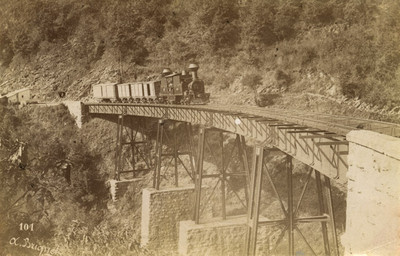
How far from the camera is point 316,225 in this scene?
16109 mm

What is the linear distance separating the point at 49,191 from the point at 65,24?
56.0 ft

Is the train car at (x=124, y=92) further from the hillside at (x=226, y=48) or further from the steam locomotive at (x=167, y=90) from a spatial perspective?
the hillside at (x=226, y=48)

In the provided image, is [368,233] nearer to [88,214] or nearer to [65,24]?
[88,214]

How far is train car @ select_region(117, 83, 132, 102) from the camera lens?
2304 cm

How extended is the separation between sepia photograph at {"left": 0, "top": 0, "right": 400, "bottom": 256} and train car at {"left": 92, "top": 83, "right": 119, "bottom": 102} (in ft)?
0.43

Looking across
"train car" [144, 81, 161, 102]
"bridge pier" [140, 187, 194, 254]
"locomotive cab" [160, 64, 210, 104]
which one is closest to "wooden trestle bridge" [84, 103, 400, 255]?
"locomotive cab" [160, 64, 210, 104]

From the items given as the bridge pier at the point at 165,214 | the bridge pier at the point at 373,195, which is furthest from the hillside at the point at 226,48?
the bridge pier at the point at 373,195

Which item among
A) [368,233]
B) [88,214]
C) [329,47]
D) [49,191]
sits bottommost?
[88,214]

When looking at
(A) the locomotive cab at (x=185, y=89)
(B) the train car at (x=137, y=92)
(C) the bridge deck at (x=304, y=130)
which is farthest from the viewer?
(B) the train car at (x=137, y=92)

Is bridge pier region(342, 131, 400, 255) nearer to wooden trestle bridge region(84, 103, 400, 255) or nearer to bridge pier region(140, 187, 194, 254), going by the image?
wooden trestle bridge region(84, 103, 400, 255)

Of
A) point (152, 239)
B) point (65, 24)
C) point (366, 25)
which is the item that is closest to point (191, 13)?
point (65, 24)

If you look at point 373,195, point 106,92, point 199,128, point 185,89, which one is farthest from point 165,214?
point 373,195

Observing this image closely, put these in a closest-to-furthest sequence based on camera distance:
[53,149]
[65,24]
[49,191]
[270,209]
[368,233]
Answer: [368,233], [270,209], [49,191], [53,149], [65,24]

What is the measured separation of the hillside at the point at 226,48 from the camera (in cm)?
1984
